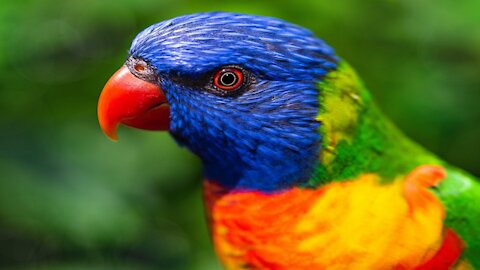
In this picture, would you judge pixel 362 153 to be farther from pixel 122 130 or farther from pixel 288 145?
pixel 122 130

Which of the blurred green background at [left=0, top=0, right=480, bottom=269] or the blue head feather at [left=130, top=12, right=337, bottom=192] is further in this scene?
the blurred green background at [left=0, top=0, right=480, bottom=269]

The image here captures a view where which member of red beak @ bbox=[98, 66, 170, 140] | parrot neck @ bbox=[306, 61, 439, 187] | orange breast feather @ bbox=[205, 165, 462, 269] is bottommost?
orange breast feather @ bbox=[205, 165, 462, 269]

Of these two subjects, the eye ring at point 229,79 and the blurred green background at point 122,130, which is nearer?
the eye ring at point 229,79

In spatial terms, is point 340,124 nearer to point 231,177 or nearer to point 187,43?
point 231,177

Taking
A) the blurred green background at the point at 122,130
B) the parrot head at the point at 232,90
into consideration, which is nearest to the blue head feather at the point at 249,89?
the parrot head at the point at 232,90

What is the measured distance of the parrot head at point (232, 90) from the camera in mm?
1503

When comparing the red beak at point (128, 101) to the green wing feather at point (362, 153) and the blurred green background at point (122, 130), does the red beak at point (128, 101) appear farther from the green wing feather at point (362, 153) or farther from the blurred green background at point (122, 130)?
the blurred green background at point (122, 130)

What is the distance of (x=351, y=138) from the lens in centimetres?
162

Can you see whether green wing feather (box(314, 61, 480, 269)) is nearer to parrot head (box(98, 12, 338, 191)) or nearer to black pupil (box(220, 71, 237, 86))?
parrot head (box(98, 12, 338, 191))

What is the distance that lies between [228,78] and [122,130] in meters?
1.10

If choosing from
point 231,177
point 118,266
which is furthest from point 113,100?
point 118,266

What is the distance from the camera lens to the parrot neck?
1594 millimetres

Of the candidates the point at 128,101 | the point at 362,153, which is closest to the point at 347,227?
the point at 362,153

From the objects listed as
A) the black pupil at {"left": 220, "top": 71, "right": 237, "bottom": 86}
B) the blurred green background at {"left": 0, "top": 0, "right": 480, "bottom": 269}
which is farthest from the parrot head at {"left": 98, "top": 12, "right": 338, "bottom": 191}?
the blurred green background at {"left": 0, "top": 0, "right": 480, "bottom": 269}
